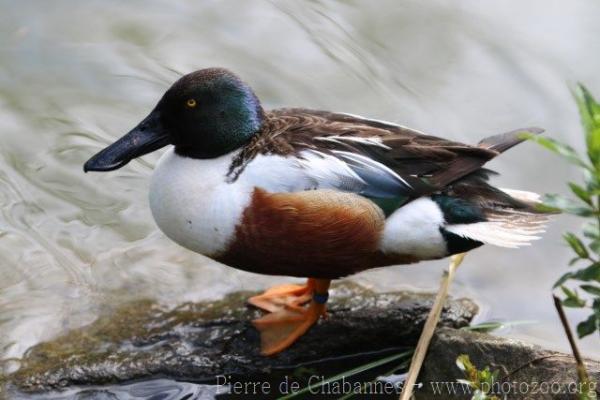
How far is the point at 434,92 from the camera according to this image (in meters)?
6.38

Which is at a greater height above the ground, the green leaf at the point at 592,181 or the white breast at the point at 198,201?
the green leaf at the point at 592,181

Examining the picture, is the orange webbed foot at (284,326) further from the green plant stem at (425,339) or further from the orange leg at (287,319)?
the green plant stem at (425,339)

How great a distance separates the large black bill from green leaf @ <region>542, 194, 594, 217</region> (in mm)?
1919

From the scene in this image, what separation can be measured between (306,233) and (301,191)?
162mm

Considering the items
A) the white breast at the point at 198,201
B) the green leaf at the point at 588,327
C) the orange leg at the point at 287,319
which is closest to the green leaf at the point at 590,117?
the green leaf at the point at 588,327

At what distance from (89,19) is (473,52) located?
8.34ft

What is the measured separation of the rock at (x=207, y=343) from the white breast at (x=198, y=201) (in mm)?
387

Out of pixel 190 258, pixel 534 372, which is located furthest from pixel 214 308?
pixel 534 372

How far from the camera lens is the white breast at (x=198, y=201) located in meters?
3.85

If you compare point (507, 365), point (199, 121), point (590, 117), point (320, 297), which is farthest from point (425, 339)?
point (590, 117)

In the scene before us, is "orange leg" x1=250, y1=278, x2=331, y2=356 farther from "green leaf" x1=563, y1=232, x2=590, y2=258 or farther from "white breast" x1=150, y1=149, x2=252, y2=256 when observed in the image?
"green leaf" x1=563, y1=232, x2=590, y2=258

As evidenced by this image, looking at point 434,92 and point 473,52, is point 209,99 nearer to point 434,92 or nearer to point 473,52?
point 434,92

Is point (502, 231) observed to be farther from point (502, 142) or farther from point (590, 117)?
point (590, 117)

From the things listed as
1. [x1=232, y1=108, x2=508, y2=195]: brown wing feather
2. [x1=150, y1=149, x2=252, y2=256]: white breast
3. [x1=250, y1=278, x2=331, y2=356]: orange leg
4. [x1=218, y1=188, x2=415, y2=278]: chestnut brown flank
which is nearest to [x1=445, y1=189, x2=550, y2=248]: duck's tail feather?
[x1=232, y1=108, x2=508, y2=195]: brown wing feather
